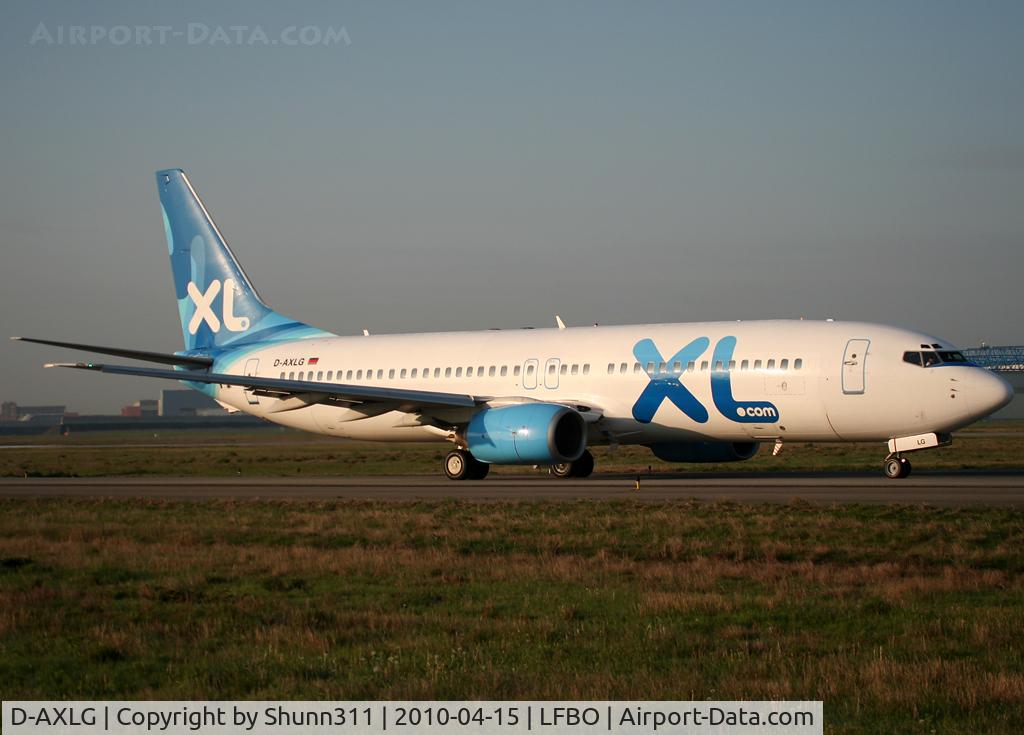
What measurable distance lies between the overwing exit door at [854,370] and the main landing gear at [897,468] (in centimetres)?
194

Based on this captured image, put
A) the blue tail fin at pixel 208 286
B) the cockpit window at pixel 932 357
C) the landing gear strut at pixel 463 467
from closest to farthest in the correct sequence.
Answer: the cockpit window at pixel 932 357, the landing gear strut at pixel 463 467, the blue tail fin at pixel 208 286

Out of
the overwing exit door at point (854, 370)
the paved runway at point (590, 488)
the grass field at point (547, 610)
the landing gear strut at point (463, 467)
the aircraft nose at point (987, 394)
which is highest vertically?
the overwing exit door at point (854, 370)

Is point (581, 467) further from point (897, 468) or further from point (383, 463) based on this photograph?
point (383, 463)

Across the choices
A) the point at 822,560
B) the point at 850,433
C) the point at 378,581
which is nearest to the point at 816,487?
the point at 850,433

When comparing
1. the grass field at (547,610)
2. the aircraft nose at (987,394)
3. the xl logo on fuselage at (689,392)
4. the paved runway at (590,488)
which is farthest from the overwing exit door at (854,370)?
the grass field at (547,610)

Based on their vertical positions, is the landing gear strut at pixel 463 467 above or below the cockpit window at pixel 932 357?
below

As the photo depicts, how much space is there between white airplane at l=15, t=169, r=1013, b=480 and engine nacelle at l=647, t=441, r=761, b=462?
0.04m

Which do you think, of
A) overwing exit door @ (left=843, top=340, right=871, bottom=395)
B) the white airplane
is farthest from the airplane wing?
overwing exit door @ (left=843, top=340, right=871, bottom=395)

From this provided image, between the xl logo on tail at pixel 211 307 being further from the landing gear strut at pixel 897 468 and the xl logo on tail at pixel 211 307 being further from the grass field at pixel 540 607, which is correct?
the landing gear strut at pixel 897 468

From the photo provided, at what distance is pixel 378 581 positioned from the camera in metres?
13.7

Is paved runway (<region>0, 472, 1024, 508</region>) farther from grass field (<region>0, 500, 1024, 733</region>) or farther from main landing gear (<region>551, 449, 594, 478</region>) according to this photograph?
grass field (<region>0, 500, 1024, 733</region>)

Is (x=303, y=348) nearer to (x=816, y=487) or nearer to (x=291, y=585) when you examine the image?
(x=816, y=487)

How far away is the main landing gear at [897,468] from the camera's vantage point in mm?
27953

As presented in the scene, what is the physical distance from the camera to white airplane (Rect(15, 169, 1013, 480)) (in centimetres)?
2764
